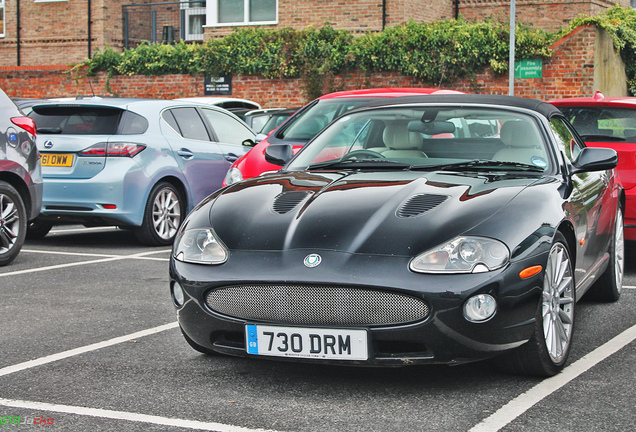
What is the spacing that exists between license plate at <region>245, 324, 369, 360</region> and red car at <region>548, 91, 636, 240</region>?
4384mm

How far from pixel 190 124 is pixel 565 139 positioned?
226 inches

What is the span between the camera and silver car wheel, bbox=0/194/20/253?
8.29 metres

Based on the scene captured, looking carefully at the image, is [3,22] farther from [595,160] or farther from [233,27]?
[595,160]

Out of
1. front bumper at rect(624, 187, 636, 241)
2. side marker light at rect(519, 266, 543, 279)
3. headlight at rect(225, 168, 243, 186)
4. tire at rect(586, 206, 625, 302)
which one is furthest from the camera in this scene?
headlight at rect(225, 168, 243, 186)

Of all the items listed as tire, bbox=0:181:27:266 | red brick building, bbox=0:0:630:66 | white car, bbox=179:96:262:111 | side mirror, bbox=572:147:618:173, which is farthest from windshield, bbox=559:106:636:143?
red brick building, bbox=0:0:630:66

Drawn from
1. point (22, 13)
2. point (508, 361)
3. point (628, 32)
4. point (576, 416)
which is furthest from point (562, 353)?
point (22, 13)

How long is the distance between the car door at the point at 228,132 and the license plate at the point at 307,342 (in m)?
6.88

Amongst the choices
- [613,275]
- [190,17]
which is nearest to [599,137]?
[613,275]

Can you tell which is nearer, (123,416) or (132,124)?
(123,416)

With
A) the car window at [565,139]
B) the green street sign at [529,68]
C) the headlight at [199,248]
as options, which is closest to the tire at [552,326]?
the car window at [565,139]

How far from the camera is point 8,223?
27.5 ft

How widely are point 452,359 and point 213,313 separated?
1.10 metres

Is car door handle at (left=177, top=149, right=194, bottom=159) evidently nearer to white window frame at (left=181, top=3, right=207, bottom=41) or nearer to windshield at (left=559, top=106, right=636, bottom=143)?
windshield at (left=559, top=106, right=636, bottom=143)

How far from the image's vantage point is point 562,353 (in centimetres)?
456
